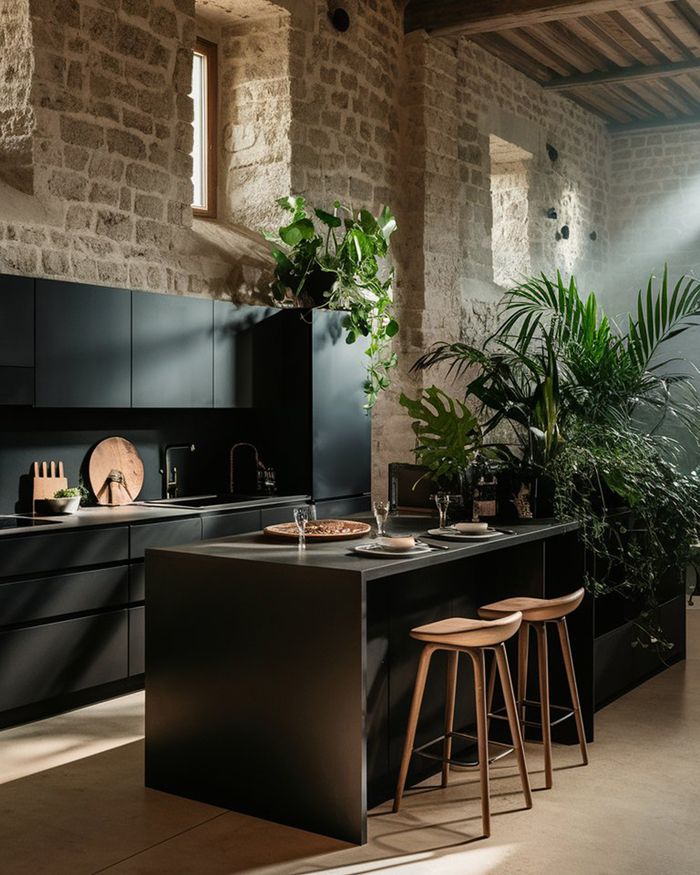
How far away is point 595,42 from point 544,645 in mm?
7294

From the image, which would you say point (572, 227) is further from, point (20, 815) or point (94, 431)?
point (20, 815)

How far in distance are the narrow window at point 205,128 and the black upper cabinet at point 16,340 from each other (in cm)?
260

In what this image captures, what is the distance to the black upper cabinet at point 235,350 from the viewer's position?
262 inches

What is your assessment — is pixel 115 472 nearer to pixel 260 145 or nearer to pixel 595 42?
pixel 260 145

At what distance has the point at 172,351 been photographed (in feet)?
20.6

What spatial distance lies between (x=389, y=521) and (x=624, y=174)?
9.45 meters

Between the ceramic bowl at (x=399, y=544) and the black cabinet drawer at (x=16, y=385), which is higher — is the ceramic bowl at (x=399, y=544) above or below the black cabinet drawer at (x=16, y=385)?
below

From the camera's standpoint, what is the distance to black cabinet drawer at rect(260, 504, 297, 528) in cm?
661

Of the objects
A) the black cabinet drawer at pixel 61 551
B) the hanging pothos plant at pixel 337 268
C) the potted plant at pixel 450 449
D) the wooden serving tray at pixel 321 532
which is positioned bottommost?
the black cabinet drawer at pixel 61 551

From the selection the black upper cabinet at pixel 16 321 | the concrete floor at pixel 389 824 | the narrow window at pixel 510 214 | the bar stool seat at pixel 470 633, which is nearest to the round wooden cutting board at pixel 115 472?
the black upper cabinet at pixel 16 321

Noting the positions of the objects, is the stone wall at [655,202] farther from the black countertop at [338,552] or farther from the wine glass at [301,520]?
the wine glass at [301,520]

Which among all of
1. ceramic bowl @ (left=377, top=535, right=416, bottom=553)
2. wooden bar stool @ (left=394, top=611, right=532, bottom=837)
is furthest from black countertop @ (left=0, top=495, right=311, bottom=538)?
wooden bar stool @ (left=394, top=611, right=532, bottom=837)

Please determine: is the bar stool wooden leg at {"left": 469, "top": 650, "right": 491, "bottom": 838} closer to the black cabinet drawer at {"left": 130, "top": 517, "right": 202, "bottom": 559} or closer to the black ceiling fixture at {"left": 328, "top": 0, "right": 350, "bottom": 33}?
the black cabinet drawer at {"left": 130, "top": 517, "right": 202, "bottom": 559}

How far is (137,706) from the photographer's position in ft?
17.9
